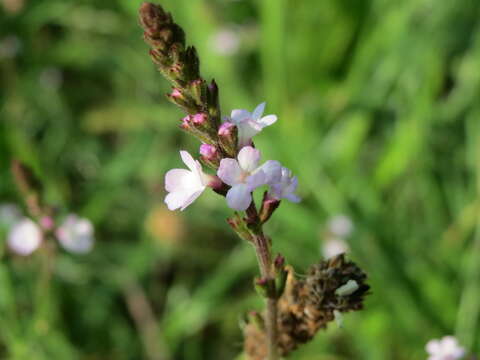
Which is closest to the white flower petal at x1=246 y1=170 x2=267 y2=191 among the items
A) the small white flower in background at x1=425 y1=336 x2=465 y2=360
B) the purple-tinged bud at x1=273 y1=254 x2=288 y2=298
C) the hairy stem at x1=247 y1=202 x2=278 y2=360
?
the hairy stem at x1=247 y1=202 x2=278 y2=360

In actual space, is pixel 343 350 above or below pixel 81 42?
below

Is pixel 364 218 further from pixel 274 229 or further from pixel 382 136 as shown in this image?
pixel 382 136

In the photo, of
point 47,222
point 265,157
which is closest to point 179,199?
point 47,222

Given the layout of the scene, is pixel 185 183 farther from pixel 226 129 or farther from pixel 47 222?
pixel 47 222

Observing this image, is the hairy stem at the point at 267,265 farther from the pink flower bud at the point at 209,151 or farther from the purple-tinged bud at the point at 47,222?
the purple-tinged bud at the point at 47,222

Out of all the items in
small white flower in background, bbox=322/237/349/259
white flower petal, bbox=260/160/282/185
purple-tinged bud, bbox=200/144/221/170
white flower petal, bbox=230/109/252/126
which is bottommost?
white flower petal, bbox=260/160/282/185

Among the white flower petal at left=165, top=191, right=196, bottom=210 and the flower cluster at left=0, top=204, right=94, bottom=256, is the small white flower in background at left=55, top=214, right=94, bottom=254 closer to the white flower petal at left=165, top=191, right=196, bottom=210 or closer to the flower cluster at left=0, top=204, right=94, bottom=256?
the flower cluster at left=0, top=204, right=94, bottom=256

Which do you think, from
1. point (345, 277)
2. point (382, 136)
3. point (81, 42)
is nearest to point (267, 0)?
point (382, 136)
